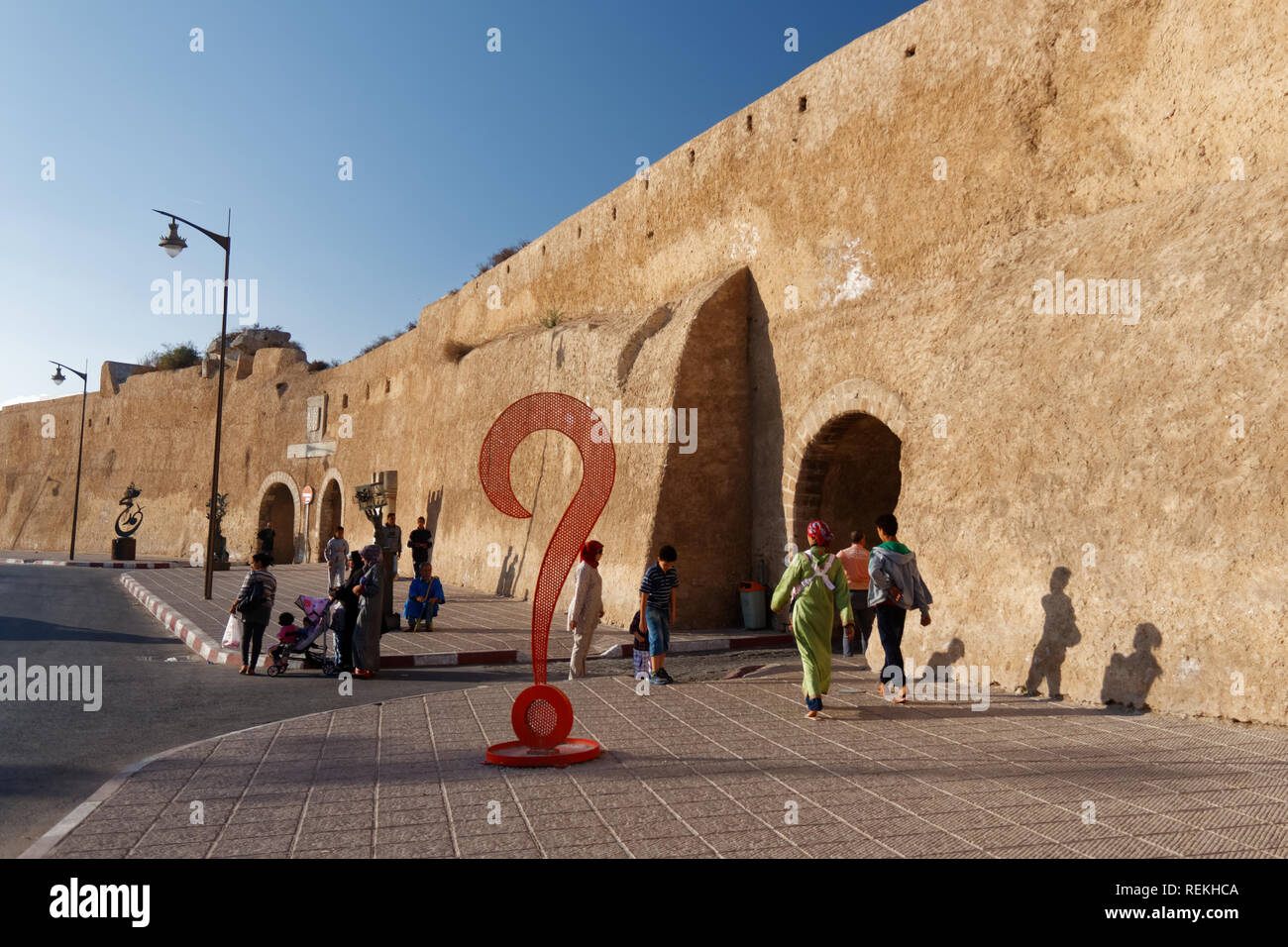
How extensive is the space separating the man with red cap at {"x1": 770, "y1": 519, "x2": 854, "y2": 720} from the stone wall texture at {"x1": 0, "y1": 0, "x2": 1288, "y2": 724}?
1.70 m

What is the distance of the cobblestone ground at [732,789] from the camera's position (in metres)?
3.86

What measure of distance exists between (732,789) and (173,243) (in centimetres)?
1617

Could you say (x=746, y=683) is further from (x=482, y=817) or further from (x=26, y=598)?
(x=26, y=598)

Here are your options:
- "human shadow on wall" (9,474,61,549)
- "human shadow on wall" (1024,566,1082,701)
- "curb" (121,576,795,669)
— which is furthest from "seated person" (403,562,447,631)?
"human shadow on wall" (9,474,61,549)

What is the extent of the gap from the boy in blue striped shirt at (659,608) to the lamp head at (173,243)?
1283 cm

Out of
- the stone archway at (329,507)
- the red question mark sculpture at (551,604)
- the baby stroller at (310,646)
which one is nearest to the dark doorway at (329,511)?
the stone archway at (329,507)

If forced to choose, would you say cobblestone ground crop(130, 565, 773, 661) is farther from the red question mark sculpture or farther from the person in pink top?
the red question mark sculpture

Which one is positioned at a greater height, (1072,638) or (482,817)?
(1072,638)

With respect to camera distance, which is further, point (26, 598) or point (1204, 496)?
point (26, 598)

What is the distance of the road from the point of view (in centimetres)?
489

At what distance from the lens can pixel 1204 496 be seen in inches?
251

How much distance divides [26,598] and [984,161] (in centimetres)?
1689

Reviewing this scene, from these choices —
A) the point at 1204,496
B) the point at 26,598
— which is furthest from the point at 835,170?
the point at 26,598

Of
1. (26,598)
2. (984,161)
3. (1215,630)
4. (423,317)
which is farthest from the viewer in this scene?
(423,317)
